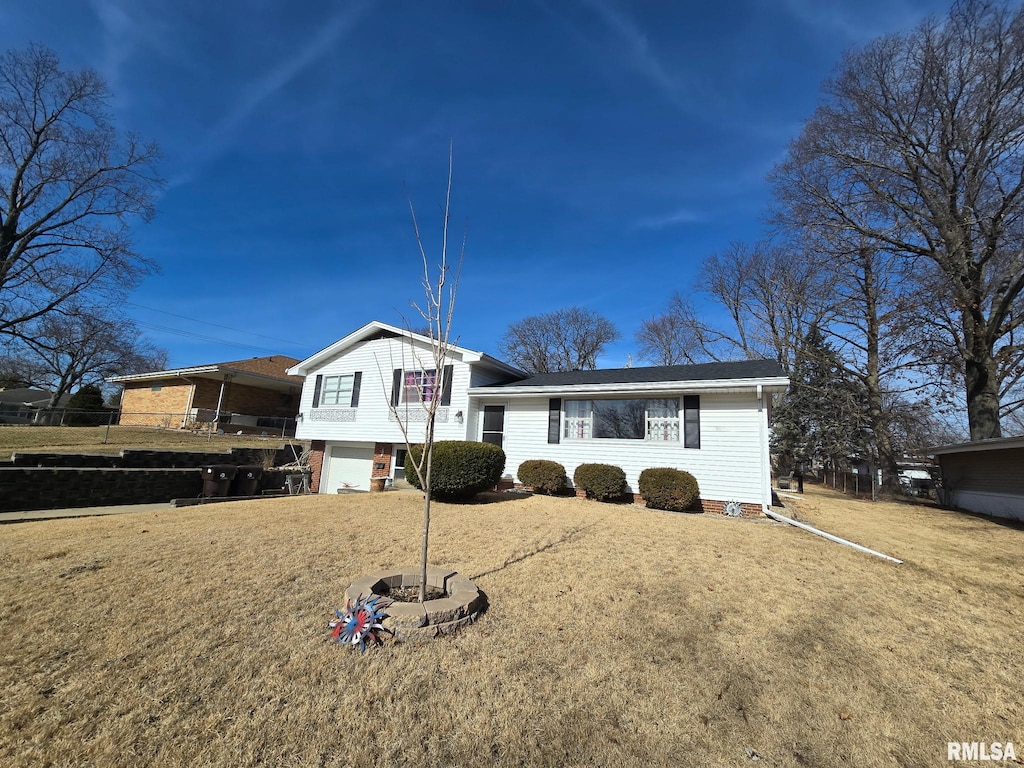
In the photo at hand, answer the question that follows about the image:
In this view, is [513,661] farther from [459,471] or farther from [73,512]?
[73,512]

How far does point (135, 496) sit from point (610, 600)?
13.3 m

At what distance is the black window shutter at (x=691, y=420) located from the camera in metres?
10.7

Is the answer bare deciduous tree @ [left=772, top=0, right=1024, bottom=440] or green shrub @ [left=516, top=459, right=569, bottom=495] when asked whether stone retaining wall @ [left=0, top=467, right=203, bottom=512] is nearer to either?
green shrub @ [left=516, top=459, right=569, bottom=495]

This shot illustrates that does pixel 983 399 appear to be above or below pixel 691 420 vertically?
above

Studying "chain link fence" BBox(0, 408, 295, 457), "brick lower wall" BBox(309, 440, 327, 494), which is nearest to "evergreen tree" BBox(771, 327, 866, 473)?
"brick lower wall" BBox(309, 440, 327, 494)

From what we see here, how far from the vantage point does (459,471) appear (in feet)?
32.2

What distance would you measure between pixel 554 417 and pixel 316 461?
1087 centimetres

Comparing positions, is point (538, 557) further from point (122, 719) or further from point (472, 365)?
point (472, 365)

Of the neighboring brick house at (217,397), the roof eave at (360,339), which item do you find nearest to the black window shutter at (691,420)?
the roof eave at (360,339)

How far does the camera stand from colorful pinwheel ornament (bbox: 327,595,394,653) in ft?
10.9

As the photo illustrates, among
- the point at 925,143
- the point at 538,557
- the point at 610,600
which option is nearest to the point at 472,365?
the point at 538,557

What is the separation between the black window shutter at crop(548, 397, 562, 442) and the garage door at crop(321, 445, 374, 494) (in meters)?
7.87

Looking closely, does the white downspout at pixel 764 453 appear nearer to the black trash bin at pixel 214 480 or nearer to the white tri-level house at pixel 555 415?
the white tri-level house at pixel 555 415

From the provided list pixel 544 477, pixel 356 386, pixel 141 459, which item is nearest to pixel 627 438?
pixel 544 477
